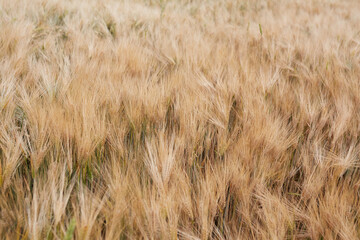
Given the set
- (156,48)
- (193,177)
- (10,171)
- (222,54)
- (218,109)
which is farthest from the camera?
(156,48)

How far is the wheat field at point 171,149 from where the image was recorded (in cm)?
54

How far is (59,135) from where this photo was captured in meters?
0.71

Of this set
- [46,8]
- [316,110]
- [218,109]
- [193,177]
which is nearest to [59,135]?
[193,177]

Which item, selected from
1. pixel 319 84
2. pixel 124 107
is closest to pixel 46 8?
pixel 124 107

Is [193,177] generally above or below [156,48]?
below

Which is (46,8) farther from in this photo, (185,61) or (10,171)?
(10,171)

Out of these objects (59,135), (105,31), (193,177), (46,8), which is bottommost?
(193,177)

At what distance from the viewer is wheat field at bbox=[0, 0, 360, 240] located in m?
0.54

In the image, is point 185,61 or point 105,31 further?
point 105,31

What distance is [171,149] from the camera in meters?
0.67

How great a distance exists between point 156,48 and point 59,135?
1.17m

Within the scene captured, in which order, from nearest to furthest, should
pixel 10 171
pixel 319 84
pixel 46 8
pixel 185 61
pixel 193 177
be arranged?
pixel 10 171
pixel 193 177
pixel 319 84
pixel 185 61
pixel 46 8

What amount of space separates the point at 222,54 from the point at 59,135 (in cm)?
117

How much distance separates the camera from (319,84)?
132 centimetres
